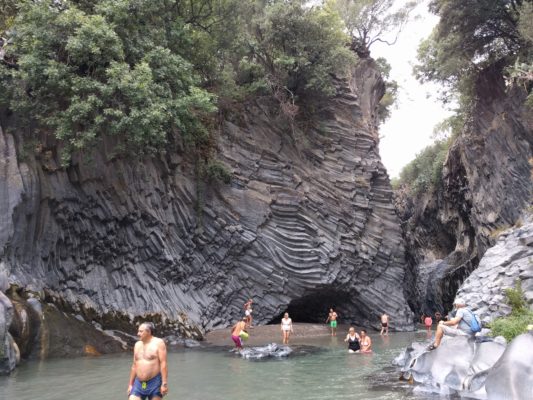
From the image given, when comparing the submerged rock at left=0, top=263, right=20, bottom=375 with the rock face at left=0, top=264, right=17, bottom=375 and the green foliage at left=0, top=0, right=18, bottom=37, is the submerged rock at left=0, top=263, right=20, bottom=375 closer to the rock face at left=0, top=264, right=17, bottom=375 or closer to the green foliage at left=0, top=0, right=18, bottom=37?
the rock face at left=0, top=264, right=17, bottom=375

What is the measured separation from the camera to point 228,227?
70.6 ft

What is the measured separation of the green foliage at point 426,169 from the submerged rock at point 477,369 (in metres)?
27.4

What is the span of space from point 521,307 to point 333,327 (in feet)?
37.8

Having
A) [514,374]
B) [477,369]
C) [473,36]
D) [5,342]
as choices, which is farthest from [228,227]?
[473,36]

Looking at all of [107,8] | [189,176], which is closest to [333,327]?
[189,176]

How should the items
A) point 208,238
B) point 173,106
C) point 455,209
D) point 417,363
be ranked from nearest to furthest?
point 417,363, point 173,106, point 208,238, point 455,209

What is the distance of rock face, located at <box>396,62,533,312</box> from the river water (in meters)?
13.3

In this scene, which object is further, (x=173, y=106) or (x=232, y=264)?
(x=232, y=264)

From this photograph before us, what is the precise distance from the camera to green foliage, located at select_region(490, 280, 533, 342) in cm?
1007

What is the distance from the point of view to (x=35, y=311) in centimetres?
1352

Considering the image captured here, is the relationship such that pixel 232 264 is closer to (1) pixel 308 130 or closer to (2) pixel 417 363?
(1) pixel 308 130

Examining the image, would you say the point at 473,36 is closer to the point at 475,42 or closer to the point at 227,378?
the point at 475,42

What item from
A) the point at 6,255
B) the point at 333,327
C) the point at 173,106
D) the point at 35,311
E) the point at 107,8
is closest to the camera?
the point at 35,311

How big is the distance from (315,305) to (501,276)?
41.3 feet
